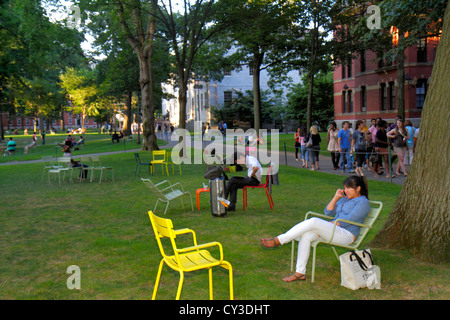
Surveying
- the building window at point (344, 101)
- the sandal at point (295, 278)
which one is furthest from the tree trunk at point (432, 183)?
the building window at point (344, 101)

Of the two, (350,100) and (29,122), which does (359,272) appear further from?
(29,122)

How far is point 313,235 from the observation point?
5312mm

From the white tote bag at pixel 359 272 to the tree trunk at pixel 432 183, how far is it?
1140mm

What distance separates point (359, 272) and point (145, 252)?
10.7 feet

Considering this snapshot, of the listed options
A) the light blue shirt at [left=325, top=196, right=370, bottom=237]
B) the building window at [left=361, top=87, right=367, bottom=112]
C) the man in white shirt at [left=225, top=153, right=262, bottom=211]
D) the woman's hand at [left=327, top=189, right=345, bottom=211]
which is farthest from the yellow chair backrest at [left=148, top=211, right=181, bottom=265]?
the building window at [left=361, top=87, right=367, bottom=112]

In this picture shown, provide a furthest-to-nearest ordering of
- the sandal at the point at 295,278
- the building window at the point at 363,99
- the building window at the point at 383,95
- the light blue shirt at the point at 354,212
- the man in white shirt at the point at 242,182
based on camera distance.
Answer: the building window at the point at 363,99 → the building window at the point at 383,95 → the man in white shirt at the point at 242,182 → the light blue shirt at the point at 354,212 → the sandal at the point at 295,278

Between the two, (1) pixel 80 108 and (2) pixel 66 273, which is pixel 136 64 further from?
(2) pixel 66 273

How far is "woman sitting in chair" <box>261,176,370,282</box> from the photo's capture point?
5.26m

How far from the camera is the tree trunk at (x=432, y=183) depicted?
5543mm

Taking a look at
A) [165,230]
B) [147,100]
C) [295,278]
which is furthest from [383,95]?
[165,230]

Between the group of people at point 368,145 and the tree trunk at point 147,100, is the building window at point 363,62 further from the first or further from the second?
the group of people at point 368,145

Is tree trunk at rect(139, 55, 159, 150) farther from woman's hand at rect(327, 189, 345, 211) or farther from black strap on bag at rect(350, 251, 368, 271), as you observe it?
black strap on bag at rect(350, 251, 368, 271)

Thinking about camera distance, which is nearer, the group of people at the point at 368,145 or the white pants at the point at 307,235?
the white pants at the point at 307,235

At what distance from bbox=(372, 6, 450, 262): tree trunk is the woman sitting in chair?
2.38 feet
